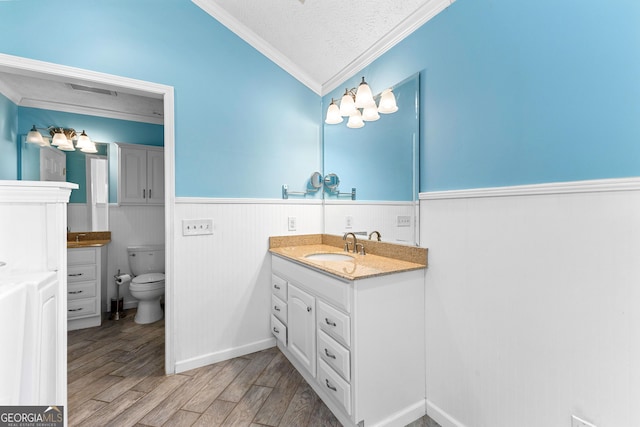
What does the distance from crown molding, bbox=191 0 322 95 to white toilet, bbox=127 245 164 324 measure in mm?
2455

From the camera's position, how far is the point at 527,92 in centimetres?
121

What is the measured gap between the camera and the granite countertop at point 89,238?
2884 mm

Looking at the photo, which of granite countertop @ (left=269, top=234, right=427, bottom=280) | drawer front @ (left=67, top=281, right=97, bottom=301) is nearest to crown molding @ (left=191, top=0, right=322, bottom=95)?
granite countertop @ (left=269, top=234, right=427, bottom=280)

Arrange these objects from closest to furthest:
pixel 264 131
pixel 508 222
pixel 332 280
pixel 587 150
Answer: pixel 587 150
pixel 508 222
pixel 332 280
pixel 264 131

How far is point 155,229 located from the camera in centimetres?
343

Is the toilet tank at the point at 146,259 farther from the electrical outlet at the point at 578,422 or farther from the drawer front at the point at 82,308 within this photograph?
the electrical outlet at the point at 578,422

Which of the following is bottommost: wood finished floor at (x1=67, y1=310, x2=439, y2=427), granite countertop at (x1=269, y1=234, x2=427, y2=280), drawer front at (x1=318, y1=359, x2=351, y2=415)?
wood finished floor at (x1=67, y1=310, x2=439, y2=427)

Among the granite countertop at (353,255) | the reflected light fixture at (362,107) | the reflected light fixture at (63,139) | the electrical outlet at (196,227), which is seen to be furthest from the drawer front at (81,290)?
the reflected light fixture at (362,107)

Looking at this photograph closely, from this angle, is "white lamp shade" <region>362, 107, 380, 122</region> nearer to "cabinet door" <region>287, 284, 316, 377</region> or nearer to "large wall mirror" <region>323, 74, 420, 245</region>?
"large wall mirror" <region>323, 74, 420, 245</region>

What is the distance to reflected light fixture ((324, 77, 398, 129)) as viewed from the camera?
1.82 m

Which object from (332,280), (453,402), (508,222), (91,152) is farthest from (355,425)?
(91,152)

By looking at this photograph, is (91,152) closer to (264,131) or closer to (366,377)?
(264,131)

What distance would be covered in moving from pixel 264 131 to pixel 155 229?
2.10 metres

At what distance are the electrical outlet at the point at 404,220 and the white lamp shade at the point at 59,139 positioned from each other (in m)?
3.45
